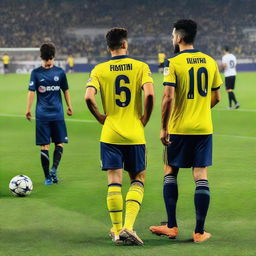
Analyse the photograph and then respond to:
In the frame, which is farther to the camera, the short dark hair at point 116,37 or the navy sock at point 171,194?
the navy sock at point 171,194

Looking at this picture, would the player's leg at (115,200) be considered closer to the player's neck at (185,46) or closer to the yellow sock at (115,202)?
the yellow sock at (115,202)

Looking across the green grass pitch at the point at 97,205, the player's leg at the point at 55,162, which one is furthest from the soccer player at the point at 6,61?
the player's leg at the point at 55,162

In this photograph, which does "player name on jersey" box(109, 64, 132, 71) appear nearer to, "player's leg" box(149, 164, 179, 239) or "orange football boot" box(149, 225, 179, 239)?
"player's leg" box(149, 164, 179, 239)

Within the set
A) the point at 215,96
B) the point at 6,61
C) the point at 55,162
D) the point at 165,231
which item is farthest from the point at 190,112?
the point at 6,61

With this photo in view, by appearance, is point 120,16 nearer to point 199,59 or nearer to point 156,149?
point 156,149

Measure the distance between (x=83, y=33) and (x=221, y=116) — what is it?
47947mm

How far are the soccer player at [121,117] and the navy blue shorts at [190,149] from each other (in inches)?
12.8

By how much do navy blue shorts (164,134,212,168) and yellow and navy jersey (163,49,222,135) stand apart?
6 centimetres

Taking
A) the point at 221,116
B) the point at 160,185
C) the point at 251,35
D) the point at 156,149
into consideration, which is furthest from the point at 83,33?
the point at 160,185

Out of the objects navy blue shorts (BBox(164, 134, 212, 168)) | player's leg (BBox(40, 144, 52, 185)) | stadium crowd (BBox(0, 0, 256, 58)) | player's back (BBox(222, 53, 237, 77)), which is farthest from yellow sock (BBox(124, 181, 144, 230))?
stadium crowd (BBox(0, 0, 256, 58))

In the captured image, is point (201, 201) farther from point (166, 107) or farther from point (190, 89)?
point (190, 89)

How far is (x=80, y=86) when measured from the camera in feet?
129

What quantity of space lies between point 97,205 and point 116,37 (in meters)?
2.99

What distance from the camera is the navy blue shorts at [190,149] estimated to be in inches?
269
